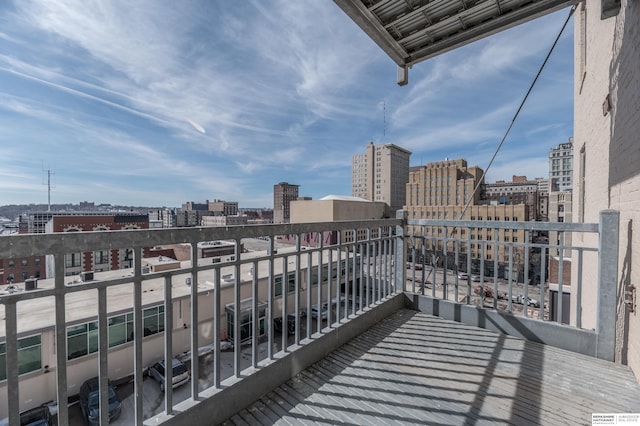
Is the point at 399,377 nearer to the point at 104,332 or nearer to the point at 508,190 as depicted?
the point at 104,332

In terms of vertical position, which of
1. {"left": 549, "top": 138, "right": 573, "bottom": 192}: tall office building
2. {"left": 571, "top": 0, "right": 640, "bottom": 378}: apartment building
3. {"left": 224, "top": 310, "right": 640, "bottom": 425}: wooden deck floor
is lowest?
{"left": 224, "top": 310, "right": 640, "bottom": 425}: wooden deck floor

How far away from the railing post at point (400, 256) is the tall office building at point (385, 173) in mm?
66746

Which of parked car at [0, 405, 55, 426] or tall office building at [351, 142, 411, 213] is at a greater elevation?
tall office building at [351, 142, 411, 213]

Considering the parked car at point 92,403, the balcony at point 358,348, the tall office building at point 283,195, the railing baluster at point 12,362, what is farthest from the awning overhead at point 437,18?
the tall office building at point 283,195

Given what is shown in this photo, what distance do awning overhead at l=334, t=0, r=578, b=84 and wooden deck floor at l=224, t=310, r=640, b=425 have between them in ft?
10.1

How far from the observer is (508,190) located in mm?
73188

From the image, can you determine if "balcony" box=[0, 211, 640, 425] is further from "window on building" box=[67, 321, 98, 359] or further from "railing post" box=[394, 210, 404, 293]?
"window on building" box=[67, 321, 98, 359]

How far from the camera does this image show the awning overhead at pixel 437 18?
2410 mm

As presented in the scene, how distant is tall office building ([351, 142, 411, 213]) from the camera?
232ft

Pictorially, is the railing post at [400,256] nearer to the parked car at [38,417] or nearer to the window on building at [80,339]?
the window on building at [80,339]

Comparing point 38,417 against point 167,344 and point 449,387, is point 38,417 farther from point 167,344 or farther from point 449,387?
point 449,387

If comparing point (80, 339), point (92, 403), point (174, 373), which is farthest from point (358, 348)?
point (80, 339)

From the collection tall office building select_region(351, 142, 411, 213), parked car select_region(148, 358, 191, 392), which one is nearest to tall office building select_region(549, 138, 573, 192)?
tall office building select_region(351, 142, 411, 213)

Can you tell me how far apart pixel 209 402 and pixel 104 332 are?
31.0 inches
